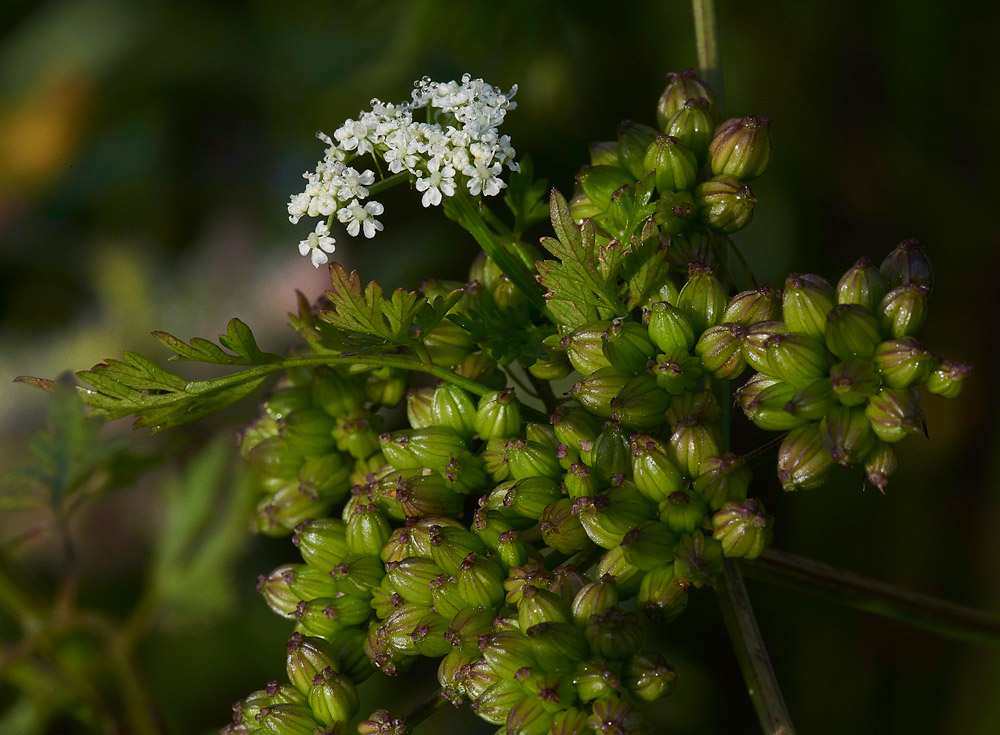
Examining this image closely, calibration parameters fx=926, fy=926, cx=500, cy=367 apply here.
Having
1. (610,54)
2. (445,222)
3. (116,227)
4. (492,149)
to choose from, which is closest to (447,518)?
(492,149)

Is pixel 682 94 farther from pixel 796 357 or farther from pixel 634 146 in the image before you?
pixel 796 357

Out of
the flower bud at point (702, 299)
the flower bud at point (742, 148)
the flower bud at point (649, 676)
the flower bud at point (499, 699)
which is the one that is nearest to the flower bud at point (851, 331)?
the flower bud at point (702, 299)

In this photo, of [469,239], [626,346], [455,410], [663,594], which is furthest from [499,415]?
[469,239]

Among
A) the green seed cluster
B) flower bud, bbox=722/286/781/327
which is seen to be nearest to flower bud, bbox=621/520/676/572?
the green seed cluster

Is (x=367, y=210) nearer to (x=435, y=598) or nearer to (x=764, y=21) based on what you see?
(x=435, y=598)

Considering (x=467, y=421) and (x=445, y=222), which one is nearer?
(x=467, y=421)

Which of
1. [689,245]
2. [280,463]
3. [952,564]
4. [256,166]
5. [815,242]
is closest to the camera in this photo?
[689,245]

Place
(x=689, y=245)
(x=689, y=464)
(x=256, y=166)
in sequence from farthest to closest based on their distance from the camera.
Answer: (x=256, y=166)
(x=689, y=245)
(x=689, y=464)
